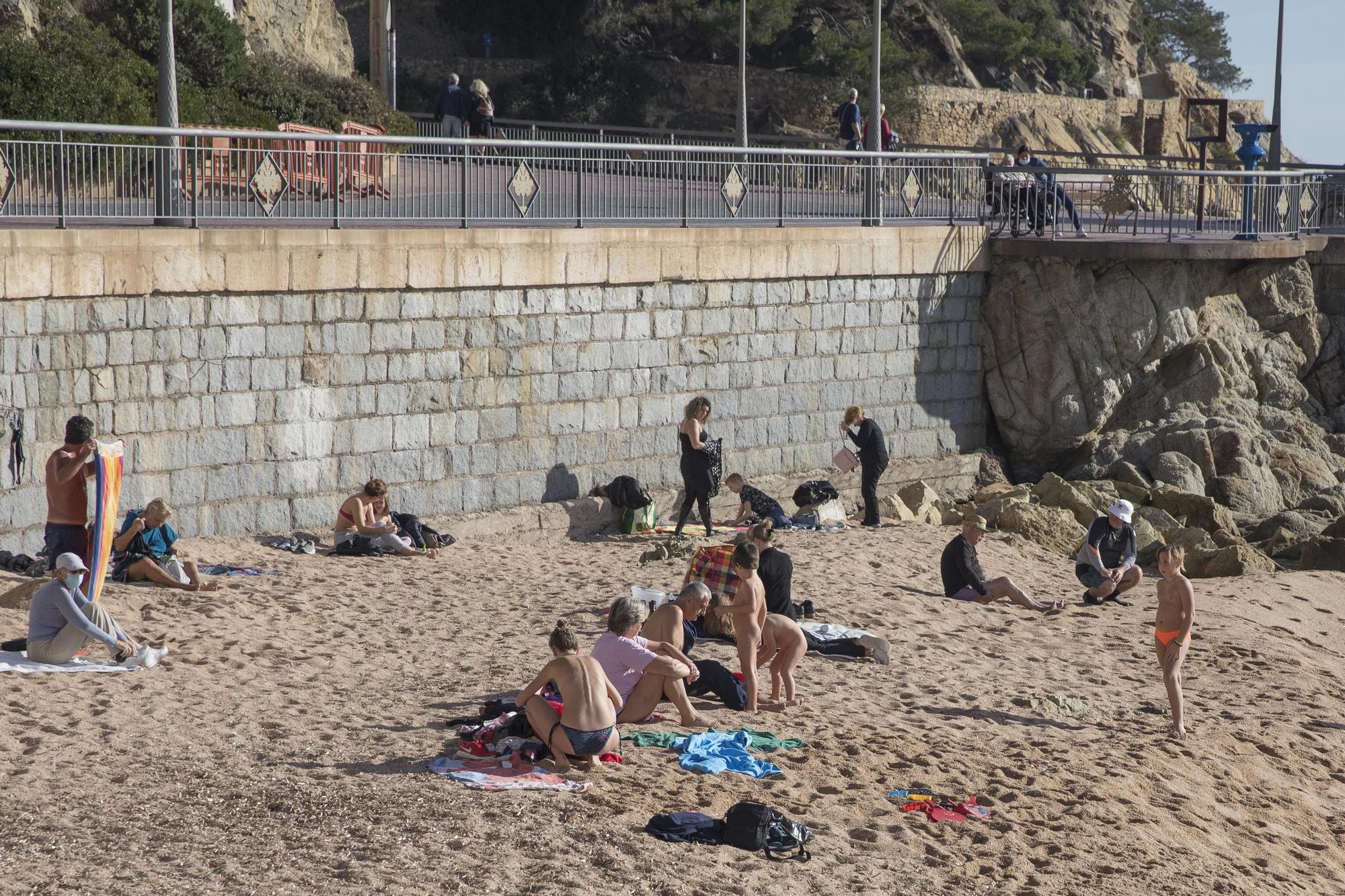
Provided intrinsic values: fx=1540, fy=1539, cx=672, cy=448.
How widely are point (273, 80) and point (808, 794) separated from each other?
1838cm

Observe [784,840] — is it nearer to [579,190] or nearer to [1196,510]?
[579,190]

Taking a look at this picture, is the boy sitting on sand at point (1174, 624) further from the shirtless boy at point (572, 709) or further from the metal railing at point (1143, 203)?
the metal railing at point (1143, 203)

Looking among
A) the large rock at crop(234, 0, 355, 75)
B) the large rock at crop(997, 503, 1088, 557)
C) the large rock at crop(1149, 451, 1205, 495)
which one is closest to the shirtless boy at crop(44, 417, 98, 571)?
the large rock at crop(997, 503, 1088, 557)

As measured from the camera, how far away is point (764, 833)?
7.09 metres

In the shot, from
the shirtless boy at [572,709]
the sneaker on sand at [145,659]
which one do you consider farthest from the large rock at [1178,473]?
the sneaker on sand at [145,659]

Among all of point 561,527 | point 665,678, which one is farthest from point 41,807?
point 561,527

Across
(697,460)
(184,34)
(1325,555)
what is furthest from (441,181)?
(184,34)

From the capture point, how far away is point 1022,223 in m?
18.6

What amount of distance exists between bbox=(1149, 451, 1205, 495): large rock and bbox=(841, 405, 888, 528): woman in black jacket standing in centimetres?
404

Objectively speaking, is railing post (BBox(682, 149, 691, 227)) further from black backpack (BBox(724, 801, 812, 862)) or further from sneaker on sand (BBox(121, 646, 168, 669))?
black backpack (BBox(724, 801, 812, 862))

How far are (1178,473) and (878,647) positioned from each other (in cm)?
825

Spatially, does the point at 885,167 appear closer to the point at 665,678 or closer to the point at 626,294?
the point at 626,294

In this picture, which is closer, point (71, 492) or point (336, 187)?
point (71, 492)

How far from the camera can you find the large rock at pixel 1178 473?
701 inches
